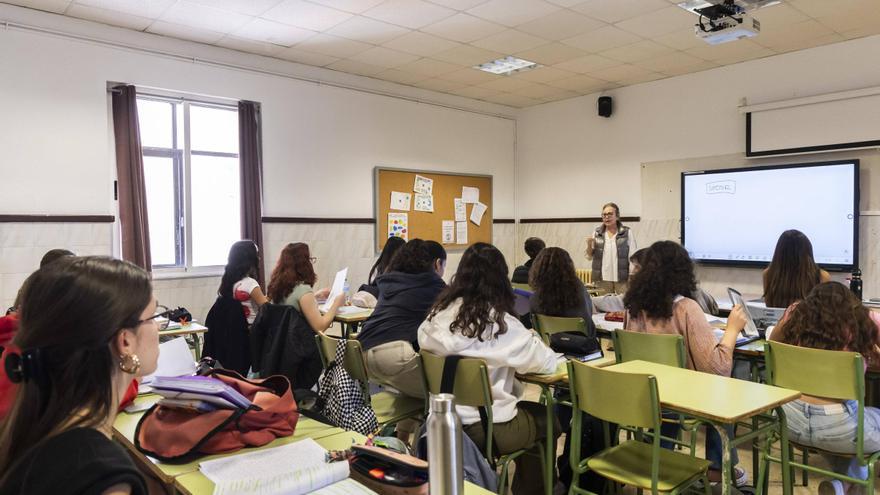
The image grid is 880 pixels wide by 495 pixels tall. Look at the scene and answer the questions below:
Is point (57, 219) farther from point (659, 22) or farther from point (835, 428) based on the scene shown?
point (835, 428)

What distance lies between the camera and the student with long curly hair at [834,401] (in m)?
2.62

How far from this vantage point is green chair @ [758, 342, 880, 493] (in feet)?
8.29

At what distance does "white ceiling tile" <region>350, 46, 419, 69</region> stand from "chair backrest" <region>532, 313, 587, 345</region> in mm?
3271

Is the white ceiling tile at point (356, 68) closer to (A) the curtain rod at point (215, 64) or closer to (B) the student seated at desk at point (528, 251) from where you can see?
(A) the curtain rod at point (215, 64)

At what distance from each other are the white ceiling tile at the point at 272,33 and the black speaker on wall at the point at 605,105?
3649 mm

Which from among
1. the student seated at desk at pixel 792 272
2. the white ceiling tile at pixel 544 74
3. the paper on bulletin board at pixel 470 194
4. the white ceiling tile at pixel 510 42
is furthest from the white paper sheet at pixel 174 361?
the paper on bulletin board at pixel 470 194

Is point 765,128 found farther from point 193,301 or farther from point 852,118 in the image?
point 193,301

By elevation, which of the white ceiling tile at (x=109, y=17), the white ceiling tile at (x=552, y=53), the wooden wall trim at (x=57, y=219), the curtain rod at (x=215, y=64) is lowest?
the wooden wall trim at (x=57, y=219)

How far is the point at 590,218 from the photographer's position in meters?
7.80

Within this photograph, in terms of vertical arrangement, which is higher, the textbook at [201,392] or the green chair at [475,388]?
the textbook at [201,392]

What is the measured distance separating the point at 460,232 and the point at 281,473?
6391 mm

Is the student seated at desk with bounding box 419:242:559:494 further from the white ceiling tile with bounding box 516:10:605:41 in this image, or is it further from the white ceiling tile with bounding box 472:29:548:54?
the white ceiling tile with bounding box 472:29:548:54

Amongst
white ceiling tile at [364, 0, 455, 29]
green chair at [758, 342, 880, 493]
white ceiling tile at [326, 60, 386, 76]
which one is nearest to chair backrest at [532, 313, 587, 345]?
green chair at [758, 342, 880, 493]

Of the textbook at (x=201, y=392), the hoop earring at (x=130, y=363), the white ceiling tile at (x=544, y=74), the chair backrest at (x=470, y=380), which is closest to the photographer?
the hoop earring at (x=130, y=363)
